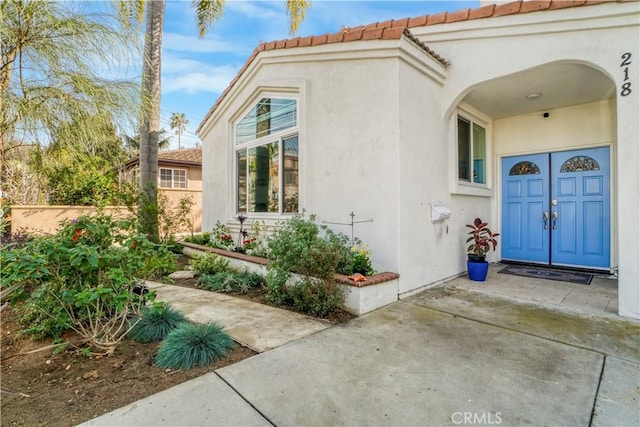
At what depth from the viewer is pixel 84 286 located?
9.62 ft

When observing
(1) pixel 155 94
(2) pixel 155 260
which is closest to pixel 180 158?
(1) pixel 155 94

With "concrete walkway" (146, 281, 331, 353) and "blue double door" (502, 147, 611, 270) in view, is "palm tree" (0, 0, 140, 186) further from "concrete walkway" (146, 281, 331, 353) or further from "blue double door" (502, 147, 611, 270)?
"blue double door" (502, 147, 611, 270)

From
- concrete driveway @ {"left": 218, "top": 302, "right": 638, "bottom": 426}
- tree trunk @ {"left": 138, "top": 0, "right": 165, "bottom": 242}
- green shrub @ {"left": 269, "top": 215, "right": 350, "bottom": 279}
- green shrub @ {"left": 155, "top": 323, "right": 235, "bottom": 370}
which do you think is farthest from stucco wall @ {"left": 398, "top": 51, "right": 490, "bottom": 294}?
tree trunk @ {"left": 138, "top": 0, "right": 165, "bottom": 242}

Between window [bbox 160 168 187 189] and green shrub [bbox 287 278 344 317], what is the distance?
675 inches

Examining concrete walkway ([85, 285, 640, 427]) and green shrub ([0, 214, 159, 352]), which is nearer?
concrete walkway ([85, 285, 640, 427])

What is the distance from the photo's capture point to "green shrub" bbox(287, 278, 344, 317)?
4.21 metres

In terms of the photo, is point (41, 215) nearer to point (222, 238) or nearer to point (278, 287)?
point (222, 238)

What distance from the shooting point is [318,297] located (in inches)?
168

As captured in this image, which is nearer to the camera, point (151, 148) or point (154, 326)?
point (154, 326)

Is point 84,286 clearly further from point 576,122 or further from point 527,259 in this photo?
point 576,122

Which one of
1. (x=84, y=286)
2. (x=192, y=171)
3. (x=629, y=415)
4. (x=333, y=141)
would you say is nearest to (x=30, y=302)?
(x=84, y=286)

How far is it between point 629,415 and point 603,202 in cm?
535

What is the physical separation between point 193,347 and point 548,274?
6.55 m

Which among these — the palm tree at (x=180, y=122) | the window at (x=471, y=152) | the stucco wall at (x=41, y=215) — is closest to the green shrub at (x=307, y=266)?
the window at (x=471, y=152)
